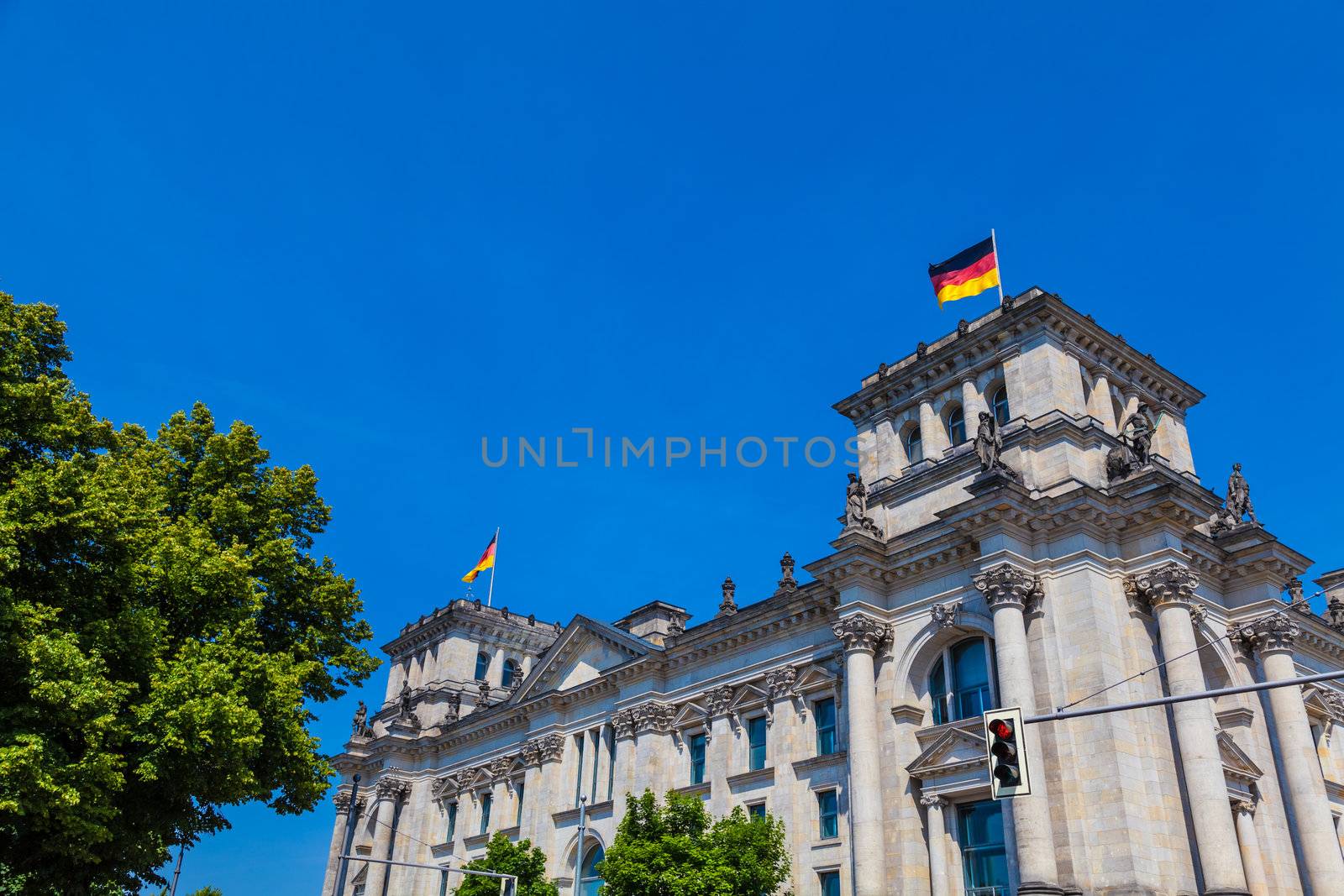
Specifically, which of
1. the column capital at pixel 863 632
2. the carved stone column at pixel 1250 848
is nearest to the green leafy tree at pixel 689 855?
the column capital at pixel 863 632

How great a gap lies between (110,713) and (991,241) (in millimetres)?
31219

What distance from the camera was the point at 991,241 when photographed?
38.4 metres

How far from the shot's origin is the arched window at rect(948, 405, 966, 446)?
3872 centimetres

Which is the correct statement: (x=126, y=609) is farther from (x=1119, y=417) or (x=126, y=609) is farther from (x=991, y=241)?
(x=1119, y=417)

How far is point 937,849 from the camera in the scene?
31250 mm

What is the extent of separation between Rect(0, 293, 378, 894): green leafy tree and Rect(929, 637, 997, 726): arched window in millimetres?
17919

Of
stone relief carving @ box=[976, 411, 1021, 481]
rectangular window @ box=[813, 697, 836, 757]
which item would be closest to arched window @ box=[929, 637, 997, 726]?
rectangular window @ box=[813, 697, 836, 757]

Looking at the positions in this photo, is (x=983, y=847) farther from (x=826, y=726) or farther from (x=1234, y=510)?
(x=1234, y=510)

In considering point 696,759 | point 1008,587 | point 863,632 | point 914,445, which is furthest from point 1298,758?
point 696,759

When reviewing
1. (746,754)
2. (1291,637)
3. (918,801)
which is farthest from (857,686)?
(1291,637)

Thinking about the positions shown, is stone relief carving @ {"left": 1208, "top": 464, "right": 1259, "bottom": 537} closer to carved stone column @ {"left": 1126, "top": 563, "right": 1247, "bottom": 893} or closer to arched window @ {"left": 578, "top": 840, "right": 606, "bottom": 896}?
carved stone column @ {"left": 1126, "top": 563, "right": 1247, "bottom": 893}

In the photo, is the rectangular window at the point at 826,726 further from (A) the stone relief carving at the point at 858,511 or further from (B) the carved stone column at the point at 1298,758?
(B) the carved stone column at the point at 1298,758

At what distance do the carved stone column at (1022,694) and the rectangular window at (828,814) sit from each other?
796 centimetres

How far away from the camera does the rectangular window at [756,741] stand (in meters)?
40.1
